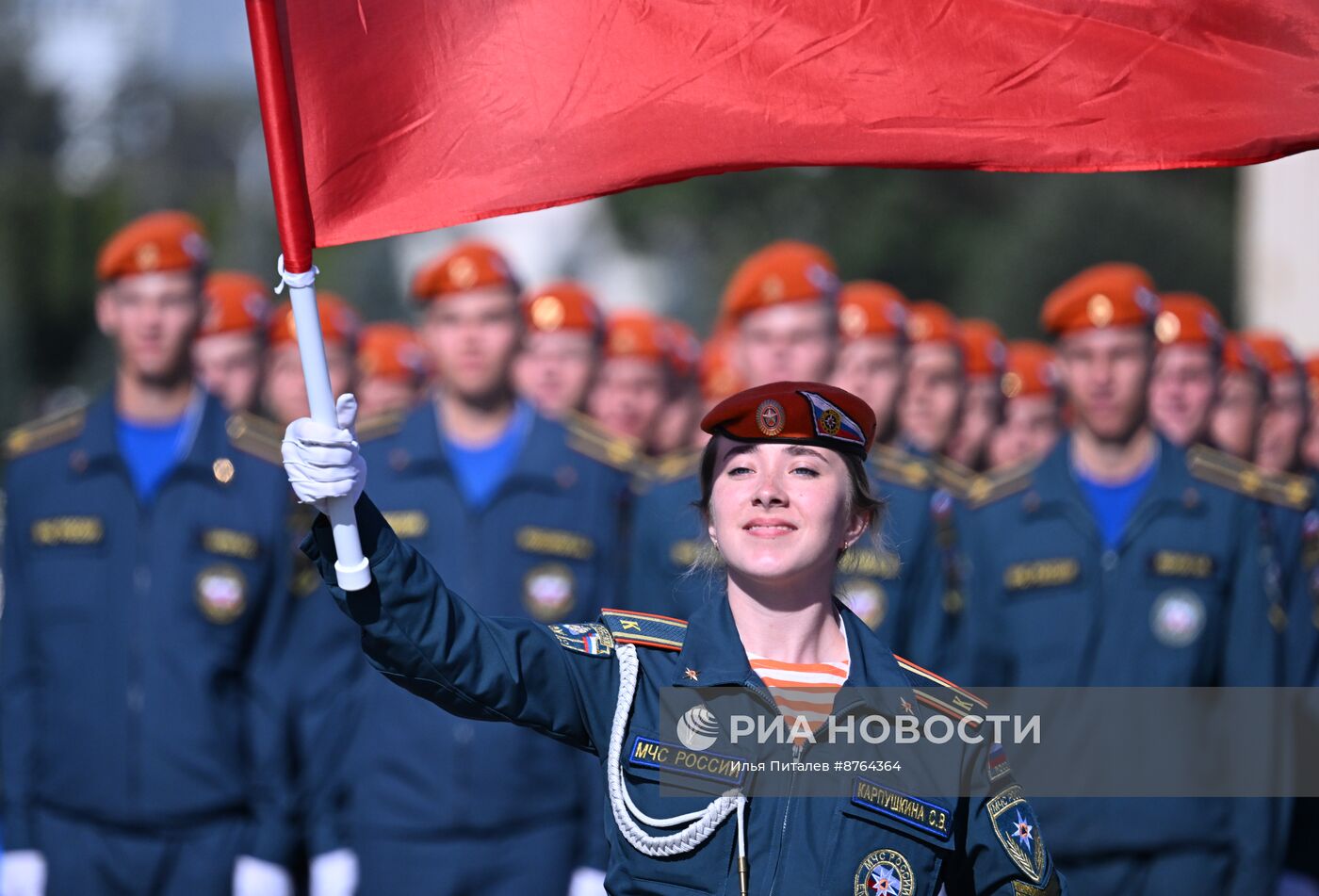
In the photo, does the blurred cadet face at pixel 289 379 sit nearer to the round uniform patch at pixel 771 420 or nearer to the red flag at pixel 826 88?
the red flag at pixel 826 88

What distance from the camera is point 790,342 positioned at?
819cm

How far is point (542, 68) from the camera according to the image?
436 cm

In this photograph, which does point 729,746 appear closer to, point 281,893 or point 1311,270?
point 281,893

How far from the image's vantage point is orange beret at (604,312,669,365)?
11406 mm

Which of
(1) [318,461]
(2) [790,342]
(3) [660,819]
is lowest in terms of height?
(3) [660,819]

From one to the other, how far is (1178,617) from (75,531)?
4242mm

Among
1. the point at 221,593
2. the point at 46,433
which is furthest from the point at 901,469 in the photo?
the point at 46,433

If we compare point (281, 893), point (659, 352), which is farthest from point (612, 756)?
point (659, 352)

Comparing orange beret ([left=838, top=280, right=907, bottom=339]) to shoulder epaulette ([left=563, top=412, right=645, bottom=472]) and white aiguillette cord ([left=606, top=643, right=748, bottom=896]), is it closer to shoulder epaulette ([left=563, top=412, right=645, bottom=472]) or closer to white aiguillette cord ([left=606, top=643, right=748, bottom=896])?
shoulder epaulette ([left=563, top=412, right=645, bottom=472])

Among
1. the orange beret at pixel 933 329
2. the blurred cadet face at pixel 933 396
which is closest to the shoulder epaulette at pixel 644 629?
the blurred cadet face at pixel 933 396

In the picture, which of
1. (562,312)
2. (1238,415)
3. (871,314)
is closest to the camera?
(871,314)

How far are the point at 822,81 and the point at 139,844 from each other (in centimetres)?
430

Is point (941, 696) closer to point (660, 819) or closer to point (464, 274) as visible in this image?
point (660, 819)

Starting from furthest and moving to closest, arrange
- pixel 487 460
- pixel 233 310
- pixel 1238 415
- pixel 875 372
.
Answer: pixel 1238 415, pixel 233 310, pixel 875 372, pixel 487 460
